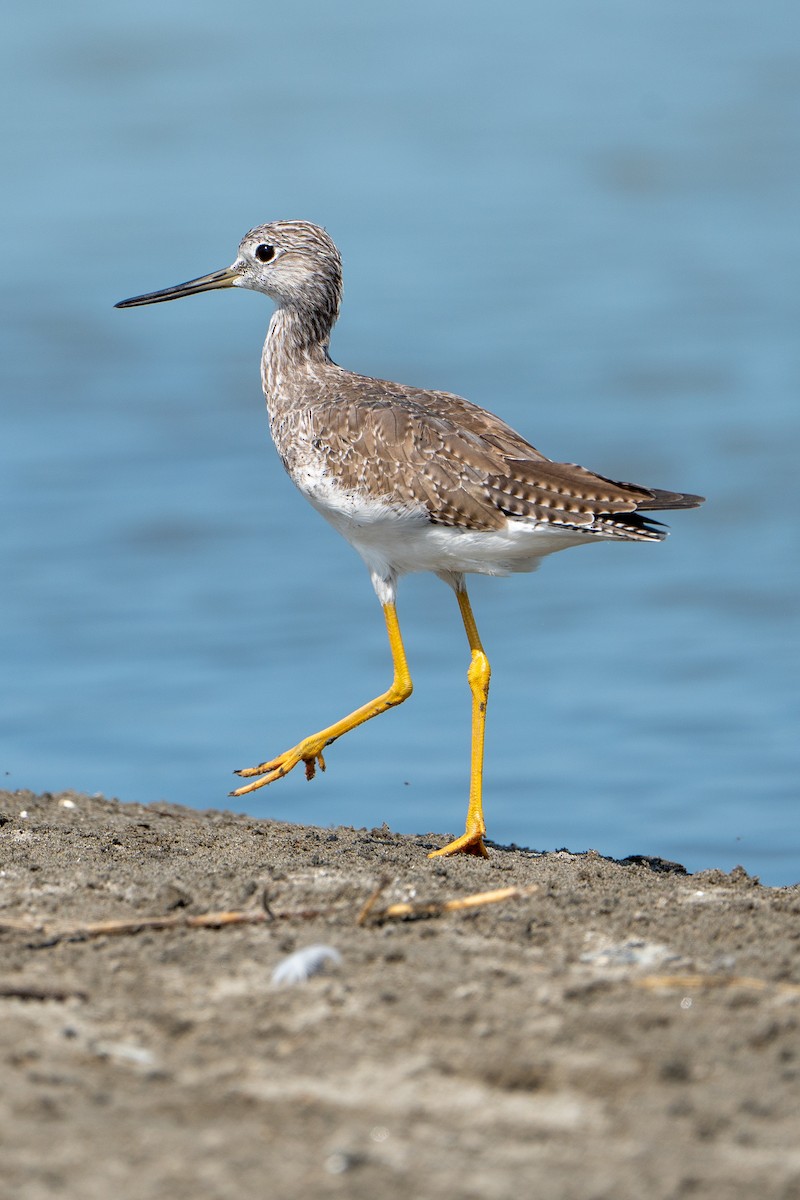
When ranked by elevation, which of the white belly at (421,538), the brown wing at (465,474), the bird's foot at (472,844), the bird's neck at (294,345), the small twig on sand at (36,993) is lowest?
the small twig on sand at (36,993)

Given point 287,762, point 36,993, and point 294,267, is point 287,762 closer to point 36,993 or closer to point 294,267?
point 294,267

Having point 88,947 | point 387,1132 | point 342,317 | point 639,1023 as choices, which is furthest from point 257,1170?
point 342,317

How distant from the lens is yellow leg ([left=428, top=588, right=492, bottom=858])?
719 centimetres

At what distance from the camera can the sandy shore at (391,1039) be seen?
10.9ft

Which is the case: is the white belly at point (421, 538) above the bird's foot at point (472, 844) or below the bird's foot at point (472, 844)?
above

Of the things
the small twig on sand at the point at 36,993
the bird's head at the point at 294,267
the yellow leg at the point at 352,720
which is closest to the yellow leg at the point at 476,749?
the yellow leg at the point at 352,720

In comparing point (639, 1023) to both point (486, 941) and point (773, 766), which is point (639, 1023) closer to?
point (486, 941)

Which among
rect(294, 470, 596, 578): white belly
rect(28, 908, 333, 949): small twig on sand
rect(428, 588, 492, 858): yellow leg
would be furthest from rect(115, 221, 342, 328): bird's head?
rect(28, 908, 333, 949): small twig on sand

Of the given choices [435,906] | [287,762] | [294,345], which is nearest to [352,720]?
[287,762]

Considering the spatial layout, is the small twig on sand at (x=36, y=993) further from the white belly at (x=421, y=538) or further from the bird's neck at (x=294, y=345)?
the bird's neck at (x=294, y=345)

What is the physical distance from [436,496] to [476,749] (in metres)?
1.24

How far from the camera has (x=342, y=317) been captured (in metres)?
16.3

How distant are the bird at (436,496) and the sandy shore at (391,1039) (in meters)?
2.05

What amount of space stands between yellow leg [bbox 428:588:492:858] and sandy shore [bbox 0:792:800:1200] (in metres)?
1.40
